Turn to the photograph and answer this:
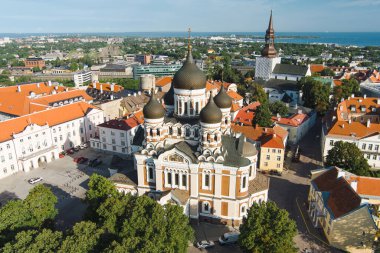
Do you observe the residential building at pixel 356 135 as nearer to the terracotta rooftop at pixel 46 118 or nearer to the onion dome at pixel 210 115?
the onion dome at pixel 210 115

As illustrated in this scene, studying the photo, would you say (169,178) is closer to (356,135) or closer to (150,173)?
(150,173)

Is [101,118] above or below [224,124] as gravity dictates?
below

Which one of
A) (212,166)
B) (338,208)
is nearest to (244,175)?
(212,166)

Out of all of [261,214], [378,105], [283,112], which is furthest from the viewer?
[283,112]

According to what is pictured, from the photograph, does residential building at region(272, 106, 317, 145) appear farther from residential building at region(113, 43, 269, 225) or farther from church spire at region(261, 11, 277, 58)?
church spire at region(261, 11, 277, 58)

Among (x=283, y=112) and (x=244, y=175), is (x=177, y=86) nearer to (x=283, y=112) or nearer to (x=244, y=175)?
(x=244, y=175)

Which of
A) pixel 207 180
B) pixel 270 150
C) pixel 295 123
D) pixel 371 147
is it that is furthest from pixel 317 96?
pixel 207 180

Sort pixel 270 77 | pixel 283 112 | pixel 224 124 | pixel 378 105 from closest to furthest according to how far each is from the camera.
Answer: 1. pixel 224 124
2. pixel 378 105
3. pixel 283 112
4. pixel 270 77
